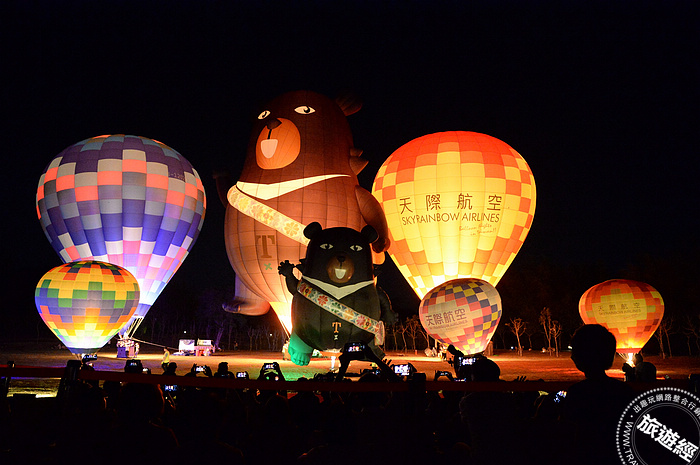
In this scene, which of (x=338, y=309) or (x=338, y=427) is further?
(x=338, y=309)

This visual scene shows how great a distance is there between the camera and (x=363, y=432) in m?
2.29

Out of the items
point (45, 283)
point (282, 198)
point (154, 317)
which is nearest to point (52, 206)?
point (45, 283)

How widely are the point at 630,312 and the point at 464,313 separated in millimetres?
6873

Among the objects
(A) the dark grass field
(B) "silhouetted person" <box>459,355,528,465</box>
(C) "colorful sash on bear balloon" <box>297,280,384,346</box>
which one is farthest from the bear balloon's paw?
(B) "silhouetted person" <box>459,355,528,465</box>

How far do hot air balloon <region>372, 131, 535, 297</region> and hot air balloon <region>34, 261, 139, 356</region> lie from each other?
748 centimetres

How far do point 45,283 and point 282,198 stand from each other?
5.97 meters

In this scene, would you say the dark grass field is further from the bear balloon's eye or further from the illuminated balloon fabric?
the bear balloon's eye

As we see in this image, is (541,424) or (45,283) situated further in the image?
(45,283)

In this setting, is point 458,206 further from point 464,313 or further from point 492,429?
point 492,429

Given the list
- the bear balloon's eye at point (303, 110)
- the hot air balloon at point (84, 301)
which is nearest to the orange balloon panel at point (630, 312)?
the bear balloon's eye at point (303, 110)

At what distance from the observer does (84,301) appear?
→ 502 inches

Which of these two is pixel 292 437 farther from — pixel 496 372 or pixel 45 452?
pixel 45 452

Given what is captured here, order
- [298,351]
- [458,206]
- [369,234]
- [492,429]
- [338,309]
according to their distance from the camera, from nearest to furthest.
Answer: [492,429], [338,309], [298,351], [369,234], [458,206]

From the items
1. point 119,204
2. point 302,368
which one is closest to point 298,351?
point 302,368
